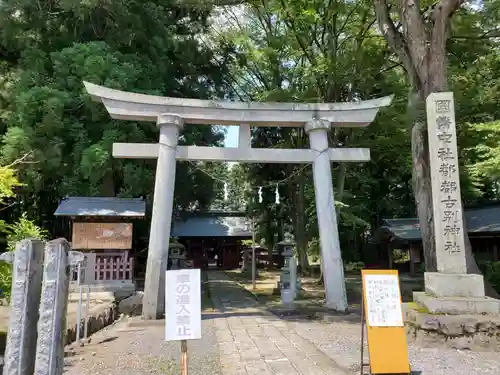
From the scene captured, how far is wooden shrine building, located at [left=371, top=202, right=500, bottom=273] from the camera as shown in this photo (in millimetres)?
18297

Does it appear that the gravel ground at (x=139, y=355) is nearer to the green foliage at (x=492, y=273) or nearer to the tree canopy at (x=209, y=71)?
the tree canopy at (x=209, y=71)

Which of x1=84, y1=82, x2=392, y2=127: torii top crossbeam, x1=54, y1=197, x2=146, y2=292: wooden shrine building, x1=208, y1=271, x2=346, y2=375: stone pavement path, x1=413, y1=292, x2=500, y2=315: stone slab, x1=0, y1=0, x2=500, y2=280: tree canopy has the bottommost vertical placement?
x1=208, y1=271, x2=346, y2=375: stone pavement path

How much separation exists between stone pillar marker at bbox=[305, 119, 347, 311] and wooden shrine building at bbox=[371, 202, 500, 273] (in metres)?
10.2

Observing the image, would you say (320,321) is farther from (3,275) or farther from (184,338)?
(3,275)

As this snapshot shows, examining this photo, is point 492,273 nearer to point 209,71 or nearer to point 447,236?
point 447,236

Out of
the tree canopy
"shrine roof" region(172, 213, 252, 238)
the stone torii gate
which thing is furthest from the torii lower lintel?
"shrine roof" region(172, 213, 252, 238)

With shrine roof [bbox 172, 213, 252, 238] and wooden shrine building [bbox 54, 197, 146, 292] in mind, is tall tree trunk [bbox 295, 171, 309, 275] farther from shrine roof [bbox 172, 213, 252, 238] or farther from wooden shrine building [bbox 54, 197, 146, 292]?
wooden shrine building [bbox 54, 197, 146, 292]

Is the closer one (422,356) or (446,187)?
(422,356)

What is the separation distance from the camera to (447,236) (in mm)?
7363

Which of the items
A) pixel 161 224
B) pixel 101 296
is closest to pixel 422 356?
pixel 161 224

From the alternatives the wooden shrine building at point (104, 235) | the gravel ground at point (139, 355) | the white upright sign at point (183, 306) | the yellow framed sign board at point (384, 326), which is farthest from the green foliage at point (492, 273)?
the white upright sign at point (183, 306)

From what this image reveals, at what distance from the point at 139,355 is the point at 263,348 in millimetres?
1919

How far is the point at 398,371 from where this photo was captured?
507 centimetres

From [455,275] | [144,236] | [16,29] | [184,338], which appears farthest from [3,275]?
[144,236]
